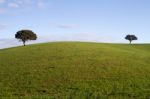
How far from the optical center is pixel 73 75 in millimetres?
42219

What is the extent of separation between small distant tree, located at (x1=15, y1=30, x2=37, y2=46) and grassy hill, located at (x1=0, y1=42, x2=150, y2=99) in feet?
102

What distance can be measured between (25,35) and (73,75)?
51609 millimetres

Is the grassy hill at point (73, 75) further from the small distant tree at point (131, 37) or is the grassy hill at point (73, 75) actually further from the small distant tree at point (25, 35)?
the small distant tree at point (131, 37)

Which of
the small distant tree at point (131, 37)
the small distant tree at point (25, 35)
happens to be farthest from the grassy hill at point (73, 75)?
the small distant tree at point (131, 37)

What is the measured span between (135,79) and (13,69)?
15523 mm

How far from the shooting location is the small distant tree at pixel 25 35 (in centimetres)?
9206

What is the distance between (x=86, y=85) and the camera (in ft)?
123

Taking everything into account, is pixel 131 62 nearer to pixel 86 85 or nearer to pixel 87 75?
pixel 87 75

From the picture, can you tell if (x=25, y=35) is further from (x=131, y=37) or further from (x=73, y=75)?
(x=73, y=75)

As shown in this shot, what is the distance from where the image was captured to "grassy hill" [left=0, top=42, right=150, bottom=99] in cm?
3291

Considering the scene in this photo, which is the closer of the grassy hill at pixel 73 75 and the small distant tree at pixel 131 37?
the grassy hill at pixel 73 75

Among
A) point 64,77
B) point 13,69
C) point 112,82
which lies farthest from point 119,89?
point 13,69

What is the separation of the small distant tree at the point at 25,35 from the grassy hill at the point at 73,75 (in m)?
31.2

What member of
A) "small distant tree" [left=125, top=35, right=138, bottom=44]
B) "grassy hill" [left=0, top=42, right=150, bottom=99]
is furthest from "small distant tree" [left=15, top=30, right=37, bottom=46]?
"small distant tree" [left=125, top=35, right=138, bottom=44]
